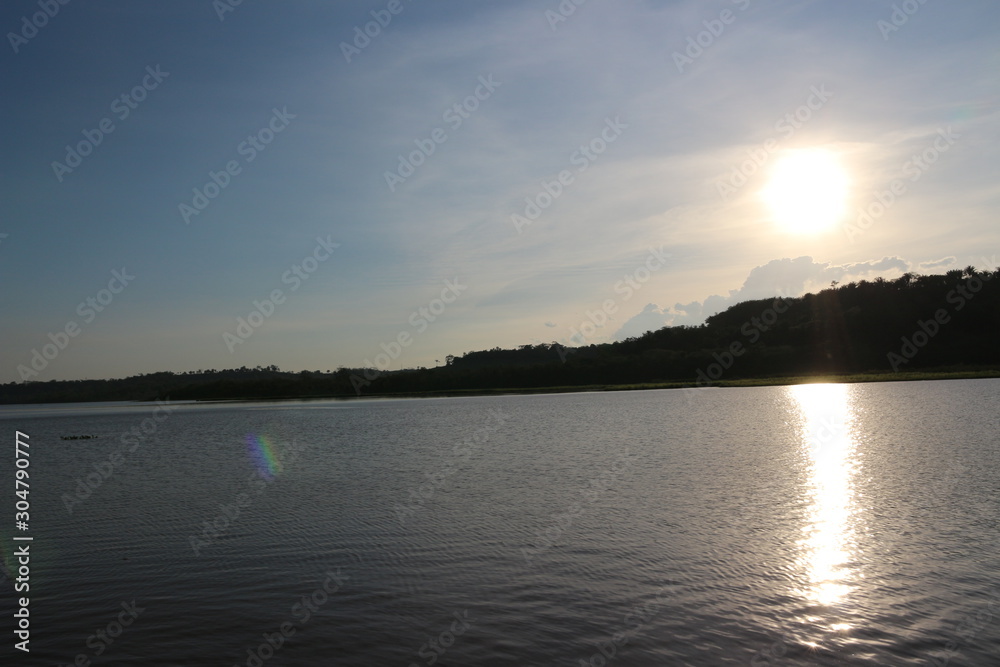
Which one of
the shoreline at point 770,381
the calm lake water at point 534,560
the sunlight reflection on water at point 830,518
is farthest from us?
the shoreline at point 770,381

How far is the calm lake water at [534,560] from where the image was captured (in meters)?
11.2

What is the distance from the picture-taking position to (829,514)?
19.8 metres

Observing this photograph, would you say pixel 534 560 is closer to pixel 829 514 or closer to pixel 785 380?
pixel 829 514

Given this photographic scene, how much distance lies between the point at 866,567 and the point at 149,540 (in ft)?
62.4

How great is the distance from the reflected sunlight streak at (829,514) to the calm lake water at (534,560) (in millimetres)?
99

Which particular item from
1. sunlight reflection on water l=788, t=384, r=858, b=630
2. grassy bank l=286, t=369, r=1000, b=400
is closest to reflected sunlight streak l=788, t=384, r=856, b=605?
sunlight reflection on water l=788, t=384, r=858, b=630

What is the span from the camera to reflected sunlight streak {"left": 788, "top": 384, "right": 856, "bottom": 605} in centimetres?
1362

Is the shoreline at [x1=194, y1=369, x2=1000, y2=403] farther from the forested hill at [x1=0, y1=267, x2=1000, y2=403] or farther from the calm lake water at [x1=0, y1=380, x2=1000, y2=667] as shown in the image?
the calm lake water at [x1=0, y1=380, x2=1000, y2=667]

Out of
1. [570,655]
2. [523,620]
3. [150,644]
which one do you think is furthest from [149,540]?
[570,655]

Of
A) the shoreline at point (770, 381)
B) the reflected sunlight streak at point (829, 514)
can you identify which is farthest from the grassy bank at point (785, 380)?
the reflected sunlight streak at point (829, 514)

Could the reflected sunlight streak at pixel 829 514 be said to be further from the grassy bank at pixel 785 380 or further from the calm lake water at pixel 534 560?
the grassy bank at pixel 785 380

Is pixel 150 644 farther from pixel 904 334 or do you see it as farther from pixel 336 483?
pixel 904 334

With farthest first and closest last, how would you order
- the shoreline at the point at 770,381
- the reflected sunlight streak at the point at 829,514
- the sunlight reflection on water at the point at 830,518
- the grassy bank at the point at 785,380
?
the shoreline at the point at 770,381
the grassy bank at the point at 785,380
the reflected sunlight streak at the point at 829,514
the sunlight reflection on water at the point at 830,518

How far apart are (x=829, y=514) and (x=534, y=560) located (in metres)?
9.54
